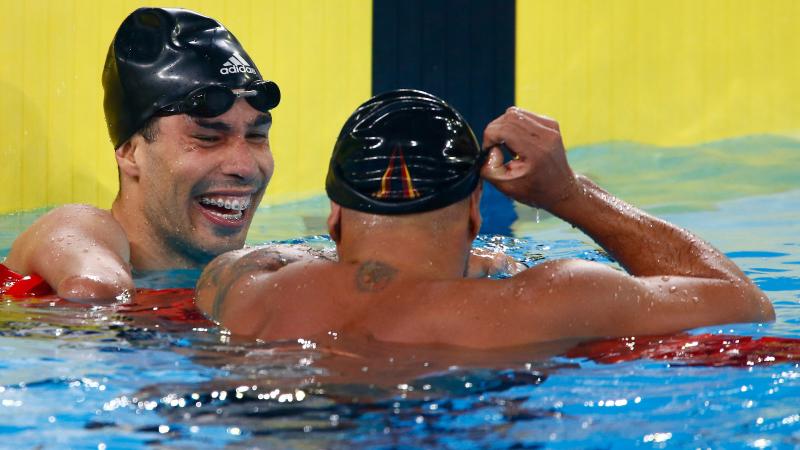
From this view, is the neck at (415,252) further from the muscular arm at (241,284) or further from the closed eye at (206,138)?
the closed eye at (206,138)

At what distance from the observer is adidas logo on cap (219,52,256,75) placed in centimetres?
427

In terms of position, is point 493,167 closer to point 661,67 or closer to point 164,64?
point 164,64

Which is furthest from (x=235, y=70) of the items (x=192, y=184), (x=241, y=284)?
(x=241, y=284)

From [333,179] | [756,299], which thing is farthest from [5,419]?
[756,299]

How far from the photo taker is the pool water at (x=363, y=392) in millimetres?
2293

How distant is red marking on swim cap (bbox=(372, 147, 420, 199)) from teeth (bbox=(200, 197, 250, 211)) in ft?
5.24

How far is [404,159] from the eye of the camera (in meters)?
2.80

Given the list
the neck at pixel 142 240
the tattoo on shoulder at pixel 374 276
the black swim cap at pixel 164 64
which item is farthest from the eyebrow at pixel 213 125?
the tattoo on shoulder at pixel 374 276

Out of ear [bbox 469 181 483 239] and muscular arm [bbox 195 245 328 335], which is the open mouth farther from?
ear [bbox 469 181 483 239]

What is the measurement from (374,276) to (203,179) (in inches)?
63.7

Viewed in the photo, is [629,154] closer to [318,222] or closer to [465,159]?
[318,222]

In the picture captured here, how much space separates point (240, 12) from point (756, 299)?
615 centimetres

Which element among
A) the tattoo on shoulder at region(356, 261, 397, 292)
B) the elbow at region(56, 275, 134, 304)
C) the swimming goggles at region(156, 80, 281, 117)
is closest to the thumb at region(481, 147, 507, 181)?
the tattoo on shoulder at region(356, 261, 397, 292)

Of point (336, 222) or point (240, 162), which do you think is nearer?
point (336, 222)
